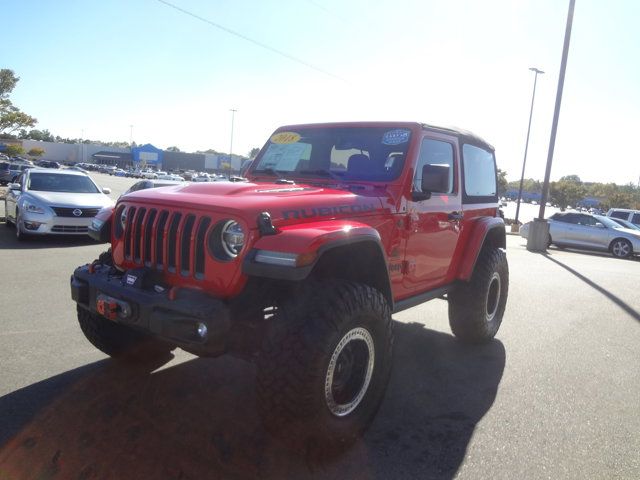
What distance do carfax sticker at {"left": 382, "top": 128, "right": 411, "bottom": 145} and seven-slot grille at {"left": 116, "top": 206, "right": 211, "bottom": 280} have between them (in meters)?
1.77

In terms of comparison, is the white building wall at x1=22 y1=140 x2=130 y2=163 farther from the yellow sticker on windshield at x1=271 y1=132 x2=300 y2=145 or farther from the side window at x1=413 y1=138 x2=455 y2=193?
the side window at x1=413 y1=138 x2=455 y2=193

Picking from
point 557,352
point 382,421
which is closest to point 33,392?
point 382,421

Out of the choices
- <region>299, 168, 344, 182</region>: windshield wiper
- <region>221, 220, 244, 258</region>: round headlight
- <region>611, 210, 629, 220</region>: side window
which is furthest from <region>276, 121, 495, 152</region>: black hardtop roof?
<region>611, 210, 629, 220</region>: side window

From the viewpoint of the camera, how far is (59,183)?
11.3m

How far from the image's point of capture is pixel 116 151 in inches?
4163

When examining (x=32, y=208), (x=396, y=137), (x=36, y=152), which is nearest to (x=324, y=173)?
(x=396, y=137)

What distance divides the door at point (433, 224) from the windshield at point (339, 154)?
0.22m

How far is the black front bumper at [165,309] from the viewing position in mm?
2641

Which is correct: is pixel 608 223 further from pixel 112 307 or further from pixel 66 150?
pixel 66 150

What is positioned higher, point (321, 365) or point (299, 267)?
point (299, 267)

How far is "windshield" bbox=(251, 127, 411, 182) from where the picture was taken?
3.96 m

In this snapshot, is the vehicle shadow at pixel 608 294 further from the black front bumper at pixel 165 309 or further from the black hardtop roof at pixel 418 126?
Answer: the black front bumper at pixel 165 309

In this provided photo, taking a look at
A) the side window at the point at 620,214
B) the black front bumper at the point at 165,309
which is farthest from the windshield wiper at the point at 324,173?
the side window at the point at 620,214

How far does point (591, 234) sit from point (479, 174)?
47.6ft
